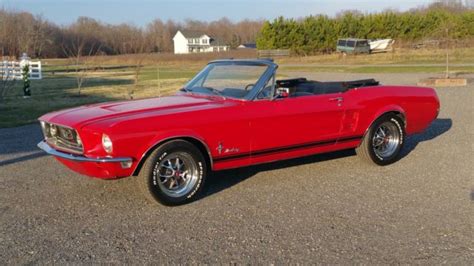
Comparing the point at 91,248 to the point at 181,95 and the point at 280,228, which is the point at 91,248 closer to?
the point at 280,228

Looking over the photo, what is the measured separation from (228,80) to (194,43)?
112900mm

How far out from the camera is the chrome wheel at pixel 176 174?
4996 mm

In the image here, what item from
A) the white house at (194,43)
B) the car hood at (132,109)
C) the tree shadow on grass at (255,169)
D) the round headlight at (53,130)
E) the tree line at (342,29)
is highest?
the white house at (194,43)

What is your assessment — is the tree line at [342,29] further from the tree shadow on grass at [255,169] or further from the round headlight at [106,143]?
the round headlight at [106,143]

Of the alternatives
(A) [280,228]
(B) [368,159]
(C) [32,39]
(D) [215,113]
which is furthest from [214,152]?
(C) [32,39]

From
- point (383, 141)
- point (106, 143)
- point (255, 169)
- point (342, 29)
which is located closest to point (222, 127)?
point (106, 143)

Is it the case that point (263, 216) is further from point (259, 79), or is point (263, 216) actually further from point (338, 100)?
point (338, 100)

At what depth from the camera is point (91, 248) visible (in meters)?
3.97

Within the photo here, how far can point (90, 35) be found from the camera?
273 ft

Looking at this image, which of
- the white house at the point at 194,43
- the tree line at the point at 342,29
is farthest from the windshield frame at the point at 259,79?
the white house at the point at 194,43

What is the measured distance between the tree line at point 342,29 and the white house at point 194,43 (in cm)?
5892

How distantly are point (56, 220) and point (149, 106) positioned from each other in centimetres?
158

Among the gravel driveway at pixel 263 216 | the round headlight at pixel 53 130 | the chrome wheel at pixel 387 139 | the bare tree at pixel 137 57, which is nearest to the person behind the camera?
the gravel driveway at pixel 263 216

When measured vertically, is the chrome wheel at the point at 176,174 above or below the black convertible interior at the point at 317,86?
below
